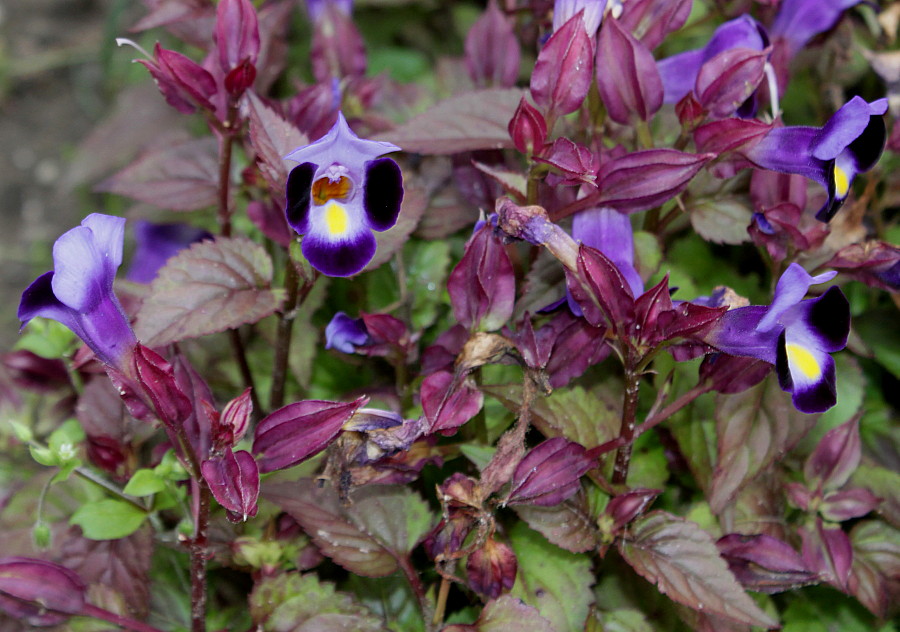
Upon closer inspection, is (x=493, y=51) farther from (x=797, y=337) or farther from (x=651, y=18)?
(x=797, y=337)

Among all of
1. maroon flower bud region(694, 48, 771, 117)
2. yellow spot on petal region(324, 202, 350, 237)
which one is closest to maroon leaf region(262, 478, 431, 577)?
yellow spot on petal region(324, 202, 350, 237)

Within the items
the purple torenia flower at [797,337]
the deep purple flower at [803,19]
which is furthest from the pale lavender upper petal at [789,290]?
the deep purple flower at [803,19]

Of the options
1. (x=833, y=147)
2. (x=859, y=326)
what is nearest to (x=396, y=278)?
(x=833, y=147)

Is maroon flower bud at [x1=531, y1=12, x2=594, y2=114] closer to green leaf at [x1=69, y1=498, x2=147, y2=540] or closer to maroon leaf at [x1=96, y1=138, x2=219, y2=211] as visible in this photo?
maroon leaf at [x1=96, y1=138, x2=219, y2=211]

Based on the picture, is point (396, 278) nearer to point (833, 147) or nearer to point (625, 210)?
point (625, 210)

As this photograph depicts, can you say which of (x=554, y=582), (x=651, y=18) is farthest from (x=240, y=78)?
(x=554, y=582)

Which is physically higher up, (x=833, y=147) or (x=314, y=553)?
(x=833, y=147)
